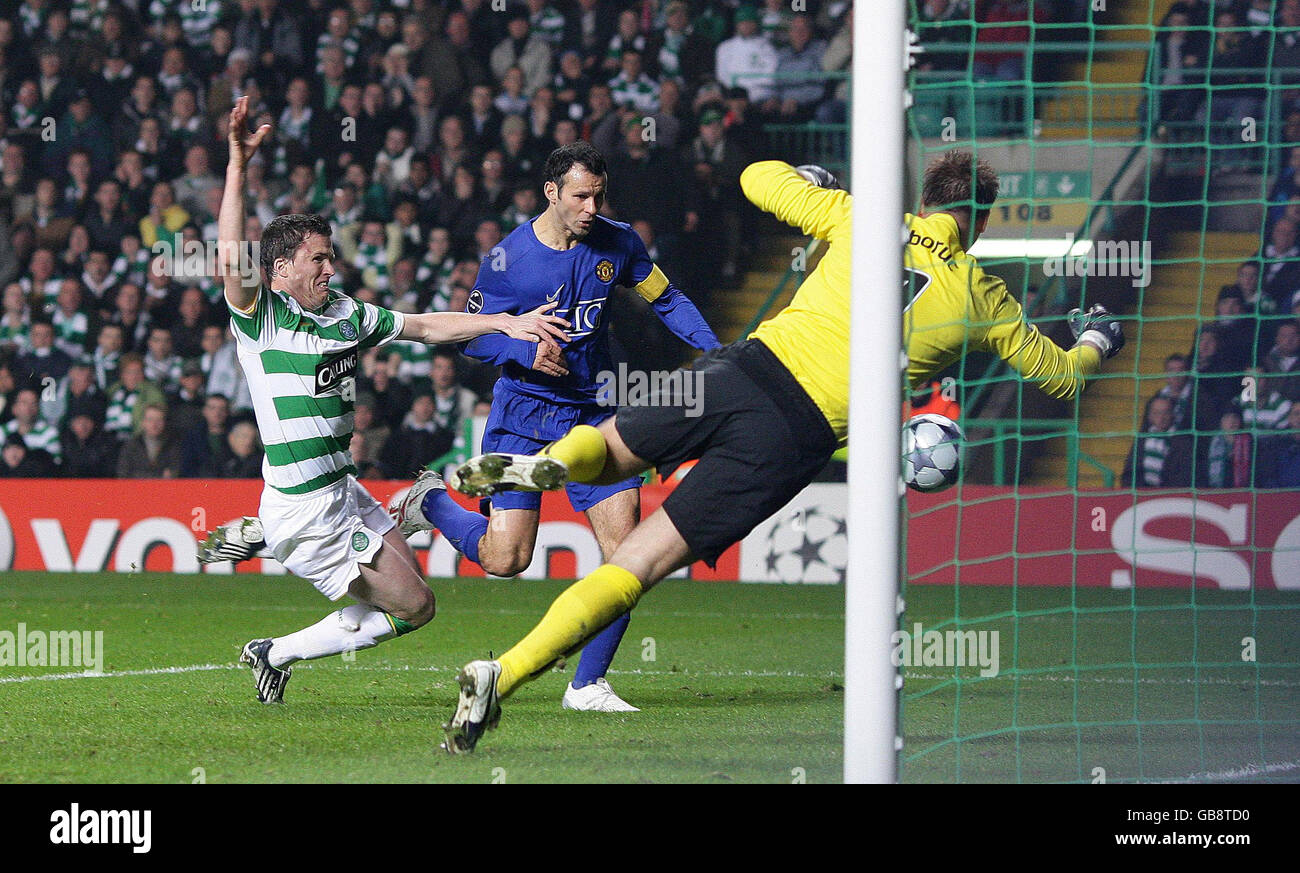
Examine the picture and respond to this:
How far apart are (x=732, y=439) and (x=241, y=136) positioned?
1.66 m

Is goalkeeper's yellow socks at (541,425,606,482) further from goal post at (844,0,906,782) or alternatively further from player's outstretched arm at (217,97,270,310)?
player's outstretched arm at (217,97,270,310)

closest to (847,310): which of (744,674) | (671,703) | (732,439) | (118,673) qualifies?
(732,439)

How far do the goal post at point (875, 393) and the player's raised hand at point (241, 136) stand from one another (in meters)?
1.74

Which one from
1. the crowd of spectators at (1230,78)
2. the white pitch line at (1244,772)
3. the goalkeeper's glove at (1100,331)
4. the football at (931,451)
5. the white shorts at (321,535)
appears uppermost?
the crowd of spectators at (1230,78)

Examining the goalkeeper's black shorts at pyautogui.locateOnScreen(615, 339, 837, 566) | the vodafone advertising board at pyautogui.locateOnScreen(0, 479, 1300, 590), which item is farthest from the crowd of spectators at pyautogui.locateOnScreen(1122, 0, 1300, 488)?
the goalkeeper's black shorts at pyautogui.locateOnScreen(615, 339, 837, 566)

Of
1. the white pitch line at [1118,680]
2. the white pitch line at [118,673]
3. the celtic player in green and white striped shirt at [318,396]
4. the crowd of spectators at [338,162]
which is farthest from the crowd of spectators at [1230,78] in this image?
the white pitch line at [118,673]

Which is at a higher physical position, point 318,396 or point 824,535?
point 824,535

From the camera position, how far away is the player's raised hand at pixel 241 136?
4.20m

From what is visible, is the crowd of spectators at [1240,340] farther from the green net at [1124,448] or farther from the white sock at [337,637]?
the white sock at [337,637]

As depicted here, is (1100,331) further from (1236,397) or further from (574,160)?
(1236,397)

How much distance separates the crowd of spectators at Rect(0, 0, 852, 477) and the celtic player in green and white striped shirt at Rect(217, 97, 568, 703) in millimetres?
6069

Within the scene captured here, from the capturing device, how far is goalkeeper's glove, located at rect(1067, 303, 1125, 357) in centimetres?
483

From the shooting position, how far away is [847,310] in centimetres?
416
